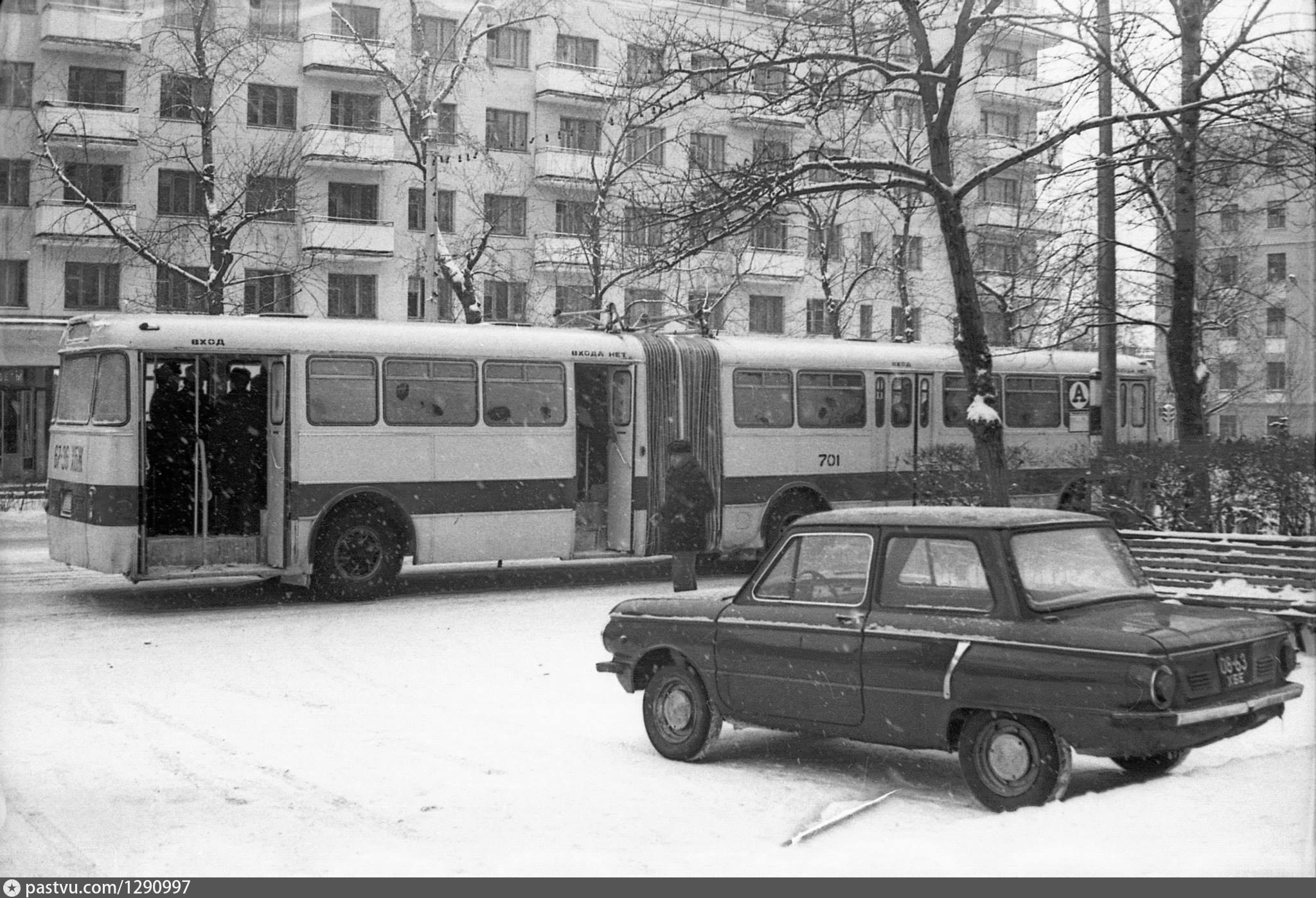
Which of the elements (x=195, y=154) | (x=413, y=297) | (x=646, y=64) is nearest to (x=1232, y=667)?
(x=646, y=64)

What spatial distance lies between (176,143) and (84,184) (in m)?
6.59

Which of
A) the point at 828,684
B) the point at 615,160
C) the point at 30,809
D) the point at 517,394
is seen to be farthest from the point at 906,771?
the point at 615,160

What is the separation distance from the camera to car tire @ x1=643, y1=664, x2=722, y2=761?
8469 millimetres

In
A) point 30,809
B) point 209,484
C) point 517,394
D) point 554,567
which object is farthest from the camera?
point 554,567

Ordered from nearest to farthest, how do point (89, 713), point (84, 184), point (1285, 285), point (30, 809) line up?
point (30, 809) < point (89, 713) < point (1285, 285) < point (84, 184)

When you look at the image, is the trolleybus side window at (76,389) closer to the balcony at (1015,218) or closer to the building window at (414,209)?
the balcony at (1015,218)

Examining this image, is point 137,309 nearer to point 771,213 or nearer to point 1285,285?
point 771,213

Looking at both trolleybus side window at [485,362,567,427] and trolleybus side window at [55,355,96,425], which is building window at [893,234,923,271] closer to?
trolleybus side window at [485,362,567,427]

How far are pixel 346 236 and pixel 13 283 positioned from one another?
9.98 meters

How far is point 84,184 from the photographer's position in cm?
3588

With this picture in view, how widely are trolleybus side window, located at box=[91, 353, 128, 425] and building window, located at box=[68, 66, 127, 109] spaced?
21.4m

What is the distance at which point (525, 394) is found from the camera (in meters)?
18.0

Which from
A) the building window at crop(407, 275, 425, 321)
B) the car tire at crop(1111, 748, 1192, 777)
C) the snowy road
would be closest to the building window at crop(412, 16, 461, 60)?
the building window at crop(407, 275, 425, 321)

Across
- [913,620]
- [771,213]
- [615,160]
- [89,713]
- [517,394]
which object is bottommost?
[89,713]
